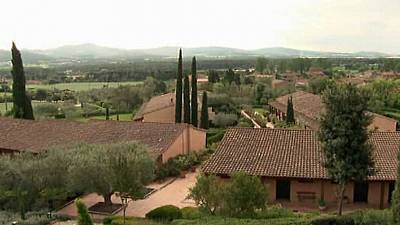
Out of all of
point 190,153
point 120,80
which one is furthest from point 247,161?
point 120,80

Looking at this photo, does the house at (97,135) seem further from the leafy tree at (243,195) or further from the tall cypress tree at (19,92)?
the leafy tree at (243,195)

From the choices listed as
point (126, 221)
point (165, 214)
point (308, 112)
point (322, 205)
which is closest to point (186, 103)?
point (308, 112)

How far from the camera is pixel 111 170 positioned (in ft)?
63.4

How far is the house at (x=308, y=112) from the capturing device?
43.5m

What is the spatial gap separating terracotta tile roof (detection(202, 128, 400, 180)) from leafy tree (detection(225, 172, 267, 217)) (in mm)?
4636

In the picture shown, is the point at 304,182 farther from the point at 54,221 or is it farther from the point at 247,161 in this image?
the point at 54,221

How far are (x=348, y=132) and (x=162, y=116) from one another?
31916 mm

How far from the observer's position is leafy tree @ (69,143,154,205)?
1852 centimetres

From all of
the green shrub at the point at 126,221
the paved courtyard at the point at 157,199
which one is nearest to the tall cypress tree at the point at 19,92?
the paved courtyard at the point at 157,199

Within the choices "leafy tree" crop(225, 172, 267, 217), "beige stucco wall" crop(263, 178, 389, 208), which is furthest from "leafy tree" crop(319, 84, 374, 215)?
"beige stucco wall" crop(263, 178, 389, 208)

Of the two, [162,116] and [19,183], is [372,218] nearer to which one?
[19,183]

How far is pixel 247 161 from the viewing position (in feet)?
77.8

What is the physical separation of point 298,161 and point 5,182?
48.7 ft

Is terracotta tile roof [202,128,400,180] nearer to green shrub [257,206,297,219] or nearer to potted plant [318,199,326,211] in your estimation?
potted plant [318,199,326,211]
